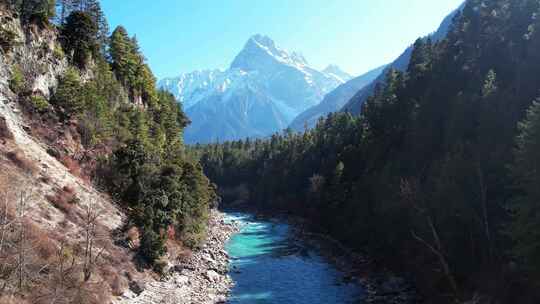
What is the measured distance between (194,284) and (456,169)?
27.0 metres

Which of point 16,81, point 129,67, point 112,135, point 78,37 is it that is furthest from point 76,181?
point 129,67

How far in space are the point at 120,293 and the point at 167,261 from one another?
12.4 metres

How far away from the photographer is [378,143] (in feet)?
228

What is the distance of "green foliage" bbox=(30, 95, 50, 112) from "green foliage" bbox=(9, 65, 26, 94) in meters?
1.41

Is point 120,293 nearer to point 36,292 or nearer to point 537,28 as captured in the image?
point 36,292

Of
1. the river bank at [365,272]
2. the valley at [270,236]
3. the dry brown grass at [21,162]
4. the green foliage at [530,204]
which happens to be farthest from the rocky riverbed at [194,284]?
the green foliage at [530,204]

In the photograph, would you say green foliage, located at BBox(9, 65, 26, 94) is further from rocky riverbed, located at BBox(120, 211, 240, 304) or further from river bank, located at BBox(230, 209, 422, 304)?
river bank, located at BBox(230, 209, 422, 304)

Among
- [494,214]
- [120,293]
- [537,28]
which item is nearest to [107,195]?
[120,293]

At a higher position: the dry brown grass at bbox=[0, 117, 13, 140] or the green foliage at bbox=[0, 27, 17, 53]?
the green foliage at bbox=[0, 27, 17, 53]

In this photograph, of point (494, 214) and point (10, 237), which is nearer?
point (10, 237)

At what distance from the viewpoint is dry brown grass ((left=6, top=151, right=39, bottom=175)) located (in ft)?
109

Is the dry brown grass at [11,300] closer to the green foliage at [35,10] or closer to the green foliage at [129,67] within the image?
the green foliage at [35,10]

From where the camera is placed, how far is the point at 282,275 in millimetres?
47812

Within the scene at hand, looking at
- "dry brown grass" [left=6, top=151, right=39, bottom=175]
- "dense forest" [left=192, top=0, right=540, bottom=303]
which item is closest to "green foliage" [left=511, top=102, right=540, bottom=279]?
"dense forest" [left=192, top=0, right=540, bottom=303]
